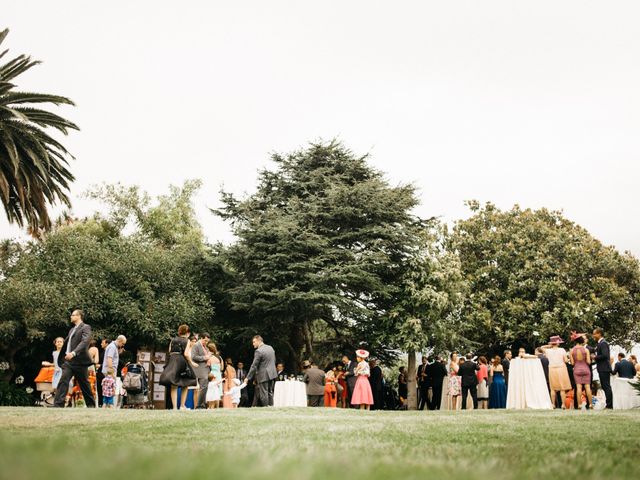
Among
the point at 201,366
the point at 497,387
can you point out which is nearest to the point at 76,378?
the point at 201,366

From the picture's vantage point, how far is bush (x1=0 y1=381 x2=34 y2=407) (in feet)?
84.9

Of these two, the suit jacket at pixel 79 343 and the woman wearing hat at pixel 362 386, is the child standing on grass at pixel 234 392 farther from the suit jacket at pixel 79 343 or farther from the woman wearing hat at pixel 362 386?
the suit jacket at pixel 79 343

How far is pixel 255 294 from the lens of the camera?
31.2 meters

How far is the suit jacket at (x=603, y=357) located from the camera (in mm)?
17906

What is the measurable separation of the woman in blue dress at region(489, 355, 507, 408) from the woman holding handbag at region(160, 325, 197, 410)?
12147mm

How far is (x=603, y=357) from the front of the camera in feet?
58.7

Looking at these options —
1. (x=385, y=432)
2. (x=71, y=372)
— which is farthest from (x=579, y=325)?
(x=385, y=432)

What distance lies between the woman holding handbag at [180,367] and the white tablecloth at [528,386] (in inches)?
366

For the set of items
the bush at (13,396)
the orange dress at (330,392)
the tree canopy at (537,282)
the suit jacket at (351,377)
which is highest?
the tree canopy at (537,282)

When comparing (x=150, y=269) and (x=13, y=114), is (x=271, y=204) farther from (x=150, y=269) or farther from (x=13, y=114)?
(x=13, y=114)

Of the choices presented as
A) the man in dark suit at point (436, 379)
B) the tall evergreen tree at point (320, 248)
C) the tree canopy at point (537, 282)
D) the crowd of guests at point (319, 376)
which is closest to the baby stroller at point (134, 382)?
the crowd of guests at point (319, 376)

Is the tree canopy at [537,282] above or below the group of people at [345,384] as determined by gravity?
above

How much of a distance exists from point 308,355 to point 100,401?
12.2m

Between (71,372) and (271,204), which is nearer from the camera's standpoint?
(71,372)
